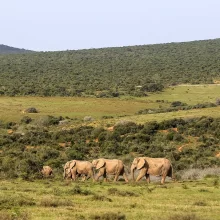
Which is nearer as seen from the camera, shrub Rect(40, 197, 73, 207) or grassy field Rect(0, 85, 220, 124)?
shrub Rect(40, 197, 73, 207)

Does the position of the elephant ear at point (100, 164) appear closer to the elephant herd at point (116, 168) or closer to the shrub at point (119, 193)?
the elephant herd at point (116, 168)

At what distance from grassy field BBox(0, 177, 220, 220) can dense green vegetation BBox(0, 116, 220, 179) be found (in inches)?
451

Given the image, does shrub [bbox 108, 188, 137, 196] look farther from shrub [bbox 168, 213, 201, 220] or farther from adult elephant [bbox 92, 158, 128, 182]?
adult elephant [bbox 92, 158, 128, 182]

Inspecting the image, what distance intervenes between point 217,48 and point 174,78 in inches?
1798

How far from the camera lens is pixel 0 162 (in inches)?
1384

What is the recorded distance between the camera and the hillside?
91812mm

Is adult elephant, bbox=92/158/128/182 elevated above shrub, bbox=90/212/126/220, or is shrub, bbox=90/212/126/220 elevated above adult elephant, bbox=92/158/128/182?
shrub, bbox=90/212/126/220

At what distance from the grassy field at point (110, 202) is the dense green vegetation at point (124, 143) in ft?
37.6

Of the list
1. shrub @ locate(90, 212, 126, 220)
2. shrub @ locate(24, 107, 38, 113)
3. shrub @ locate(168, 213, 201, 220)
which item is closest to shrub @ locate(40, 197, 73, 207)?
shrub @ locate(90, 212, 126, 220)

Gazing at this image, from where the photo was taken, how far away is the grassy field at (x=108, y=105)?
5732cm

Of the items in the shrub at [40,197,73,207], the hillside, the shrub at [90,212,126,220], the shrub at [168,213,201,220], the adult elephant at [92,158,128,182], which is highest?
the hillside

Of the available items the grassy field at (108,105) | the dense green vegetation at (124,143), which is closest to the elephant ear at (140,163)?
the dense green vegetation at (124,143)

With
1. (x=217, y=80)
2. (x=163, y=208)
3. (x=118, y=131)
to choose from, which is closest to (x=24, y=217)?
(x=163, y=208)

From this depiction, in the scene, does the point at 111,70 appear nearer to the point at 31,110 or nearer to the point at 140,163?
the point at 31,110
